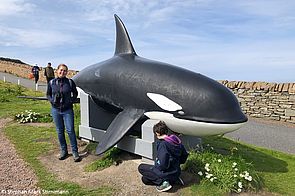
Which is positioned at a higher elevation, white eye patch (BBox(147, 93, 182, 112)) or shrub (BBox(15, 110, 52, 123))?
white eye patch (BBox(147, 93, 182, 112))

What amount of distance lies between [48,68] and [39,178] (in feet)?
48.4

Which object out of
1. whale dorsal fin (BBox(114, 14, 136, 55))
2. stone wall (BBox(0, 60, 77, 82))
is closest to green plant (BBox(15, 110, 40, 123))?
whale dorsal fin (BBox(114, 14, 136, 55))

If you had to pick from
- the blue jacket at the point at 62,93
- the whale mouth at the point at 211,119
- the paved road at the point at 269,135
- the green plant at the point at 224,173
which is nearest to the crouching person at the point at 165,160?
the green plant at the point at 224,173

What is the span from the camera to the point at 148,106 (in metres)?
6.30

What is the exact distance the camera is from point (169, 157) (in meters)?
5.11

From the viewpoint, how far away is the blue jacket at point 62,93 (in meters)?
6.63

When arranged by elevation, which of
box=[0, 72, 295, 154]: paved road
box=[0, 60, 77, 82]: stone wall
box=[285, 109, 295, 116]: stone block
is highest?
box=[285, 109, 295, 116]: stone block

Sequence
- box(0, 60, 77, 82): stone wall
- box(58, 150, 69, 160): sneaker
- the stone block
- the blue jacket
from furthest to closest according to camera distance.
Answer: box(0, 60, 77, 82): stone wall
the stone block
box(58, 150, 69, 160): sneaker
the blue jacket

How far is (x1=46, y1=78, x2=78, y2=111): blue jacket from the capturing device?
21.8 feet

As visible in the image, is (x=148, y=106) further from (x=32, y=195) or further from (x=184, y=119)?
(x=32, y=195)

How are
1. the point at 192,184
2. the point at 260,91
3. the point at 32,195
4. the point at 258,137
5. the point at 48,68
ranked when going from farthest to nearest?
the point at 48,68
the point at 260,91
the point at 258,137
the point at 192,184
the point at 32,195

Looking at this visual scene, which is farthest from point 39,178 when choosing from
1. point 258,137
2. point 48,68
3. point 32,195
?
point 48,68

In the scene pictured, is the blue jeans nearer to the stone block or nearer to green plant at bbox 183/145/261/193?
green plant at bbox 183/145/261/193

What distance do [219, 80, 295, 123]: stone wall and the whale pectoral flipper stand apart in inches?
373
